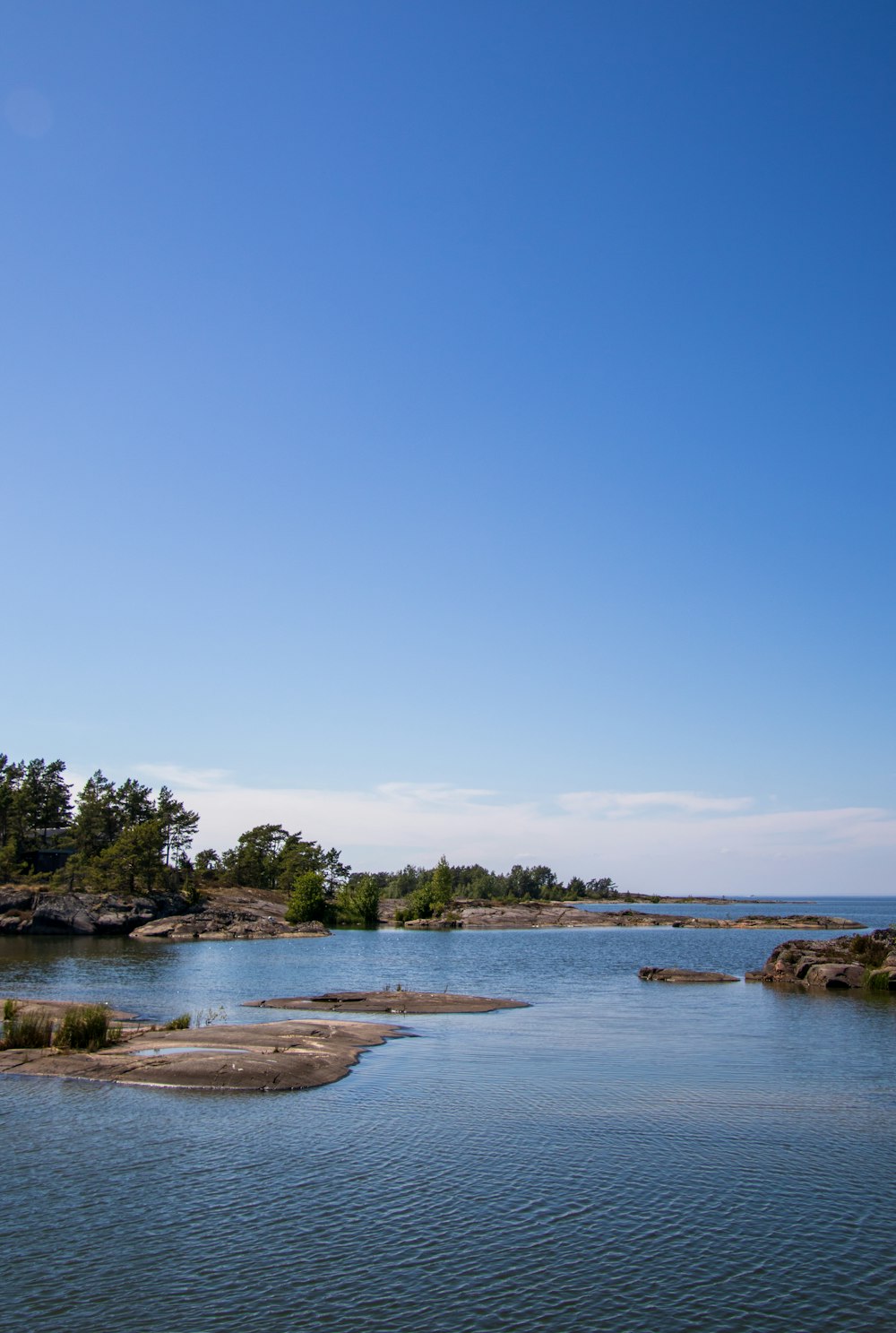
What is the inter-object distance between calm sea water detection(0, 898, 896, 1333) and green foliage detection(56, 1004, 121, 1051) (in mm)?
6590

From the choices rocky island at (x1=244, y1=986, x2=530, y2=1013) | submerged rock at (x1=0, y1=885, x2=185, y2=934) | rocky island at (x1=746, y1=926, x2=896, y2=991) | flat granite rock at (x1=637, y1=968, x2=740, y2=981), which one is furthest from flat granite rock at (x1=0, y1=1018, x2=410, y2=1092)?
submerged rock at (x1=0, y1=885, x2=185, y2=934)

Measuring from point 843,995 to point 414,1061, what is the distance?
4891cm

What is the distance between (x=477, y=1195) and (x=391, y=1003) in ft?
142

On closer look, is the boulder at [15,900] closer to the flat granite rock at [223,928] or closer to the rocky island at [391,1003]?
the flat granite rock at [223,928]

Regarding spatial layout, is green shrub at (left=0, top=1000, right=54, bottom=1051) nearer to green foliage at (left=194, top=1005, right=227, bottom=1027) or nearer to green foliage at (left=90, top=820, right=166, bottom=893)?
green foliage at (left=194, top=1005, right=227, bottom=1027)

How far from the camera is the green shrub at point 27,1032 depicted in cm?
4672

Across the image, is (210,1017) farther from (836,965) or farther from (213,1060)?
(836,965)

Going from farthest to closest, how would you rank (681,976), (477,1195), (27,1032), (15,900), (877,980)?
(15,900)
(681,976)
(877,980)
(27,1032)
(477,1195)

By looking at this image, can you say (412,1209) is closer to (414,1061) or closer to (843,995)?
(414,1061)

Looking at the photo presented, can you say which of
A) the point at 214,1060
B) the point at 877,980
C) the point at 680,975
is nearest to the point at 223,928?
the point at 680,975

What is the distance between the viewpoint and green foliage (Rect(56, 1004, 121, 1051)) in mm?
46875

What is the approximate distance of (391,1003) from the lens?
225 feet

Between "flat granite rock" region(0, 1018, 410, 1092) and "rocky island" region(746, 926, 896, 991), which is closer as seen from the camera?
"flat granite rock" region(0, 1018, 410, 1092)

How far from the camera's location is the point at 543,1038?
55.3 m
